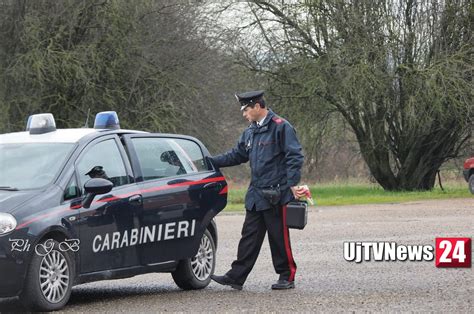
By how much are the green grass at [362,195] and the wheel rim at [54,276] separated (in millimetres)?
17908

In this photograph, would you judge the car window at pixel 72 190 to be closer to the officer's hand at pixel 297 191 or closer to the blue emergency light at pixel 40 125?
the blue emergency light at pixel 40 125

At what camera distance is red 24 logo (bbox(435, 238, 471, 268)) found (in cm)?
1243

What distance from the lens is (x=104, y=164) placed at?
10.0 m

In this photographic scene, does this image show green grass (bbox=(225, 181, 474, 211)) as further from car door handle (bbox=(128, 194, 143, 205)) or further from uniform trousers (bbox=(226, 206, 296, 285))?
car door handle (bbox=(128, 194, 143, 205))

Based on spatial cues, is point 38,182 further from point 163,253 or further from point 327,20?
point 327,20

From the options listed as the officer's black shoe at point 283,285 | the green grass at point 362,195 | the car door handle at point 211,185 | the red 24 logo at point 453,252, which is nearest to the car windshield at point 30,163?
the car door handle at point 211,185

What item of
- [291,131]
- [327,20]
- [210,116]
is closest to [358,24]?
[327,20]

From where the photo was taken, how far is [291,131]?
10562 millimetres

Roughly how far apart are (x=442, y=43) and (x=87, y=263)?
2531 cm

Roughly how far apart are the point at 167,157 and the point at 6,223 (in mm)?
2464

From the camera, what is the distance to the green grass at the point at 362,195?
1156 inches

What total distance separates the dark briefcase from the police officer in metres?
0.07

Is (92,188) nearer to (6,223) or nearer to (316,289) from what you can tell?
(6,223)

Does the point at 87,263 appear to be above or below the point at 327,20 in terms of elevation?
below
